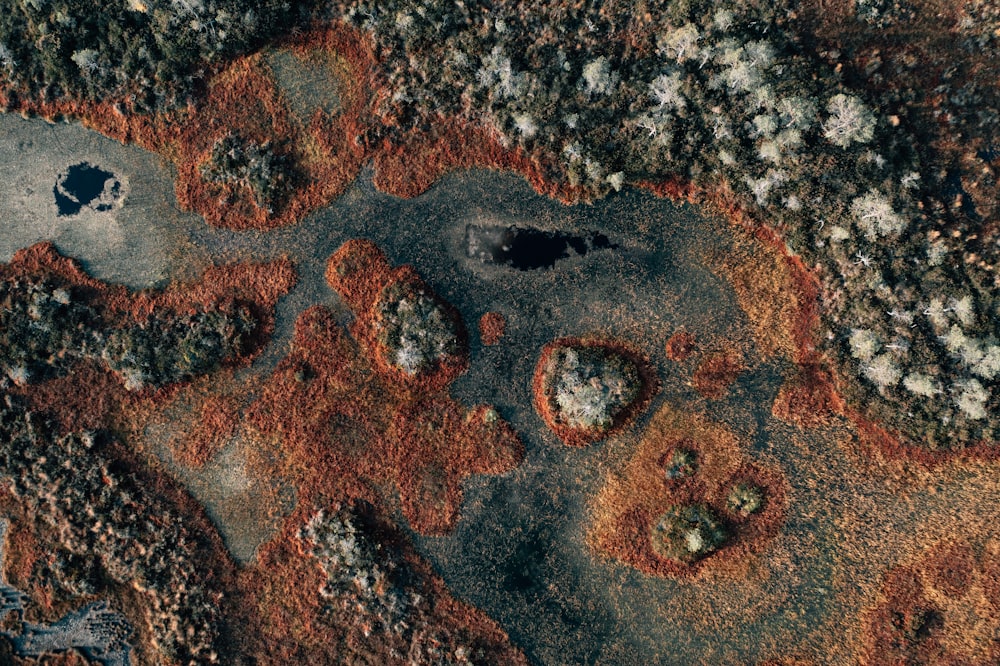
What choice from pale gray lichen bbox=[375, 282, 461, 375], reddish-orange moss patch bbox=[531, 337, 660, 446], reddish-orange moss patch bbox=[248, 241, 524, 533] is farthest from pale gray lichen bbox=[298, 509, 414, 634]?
reddish-orange moss patch bbox=[531, 337, 660, 446]

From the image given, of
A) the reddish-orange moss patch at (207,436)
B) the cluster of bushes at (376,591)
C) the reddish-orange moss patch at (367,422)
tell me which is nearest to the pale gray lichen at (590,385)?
the reddish-orange moss patch at (367,422)

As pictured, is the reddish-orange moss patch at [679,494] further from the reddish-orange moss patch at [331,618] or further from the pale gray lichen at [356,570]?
the pale gray lichen at [356,570]

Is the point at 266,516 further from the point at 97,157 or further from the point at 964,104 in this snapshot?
the point at 964,104

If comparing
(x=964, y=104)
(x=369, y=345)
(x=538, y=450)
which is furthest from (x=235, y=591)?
(x=964, y=104)

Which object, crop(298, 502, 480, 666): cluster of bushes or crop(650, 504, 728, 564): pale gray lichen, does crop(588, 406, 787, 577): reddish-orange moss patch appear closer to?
crop(650, 504, 728, 564): pale gray lichen

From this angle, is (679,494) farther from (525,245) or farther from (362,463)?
(362,463)

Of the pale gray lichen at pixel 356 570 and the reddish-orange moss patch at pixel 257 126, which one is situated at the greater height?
the reddish-orange moss patch at pixel 257 126

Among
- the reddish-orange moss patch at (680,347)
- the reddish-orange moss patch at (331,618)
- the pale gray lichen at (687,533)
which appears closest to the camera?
the pale gray lichen at (687,533)
